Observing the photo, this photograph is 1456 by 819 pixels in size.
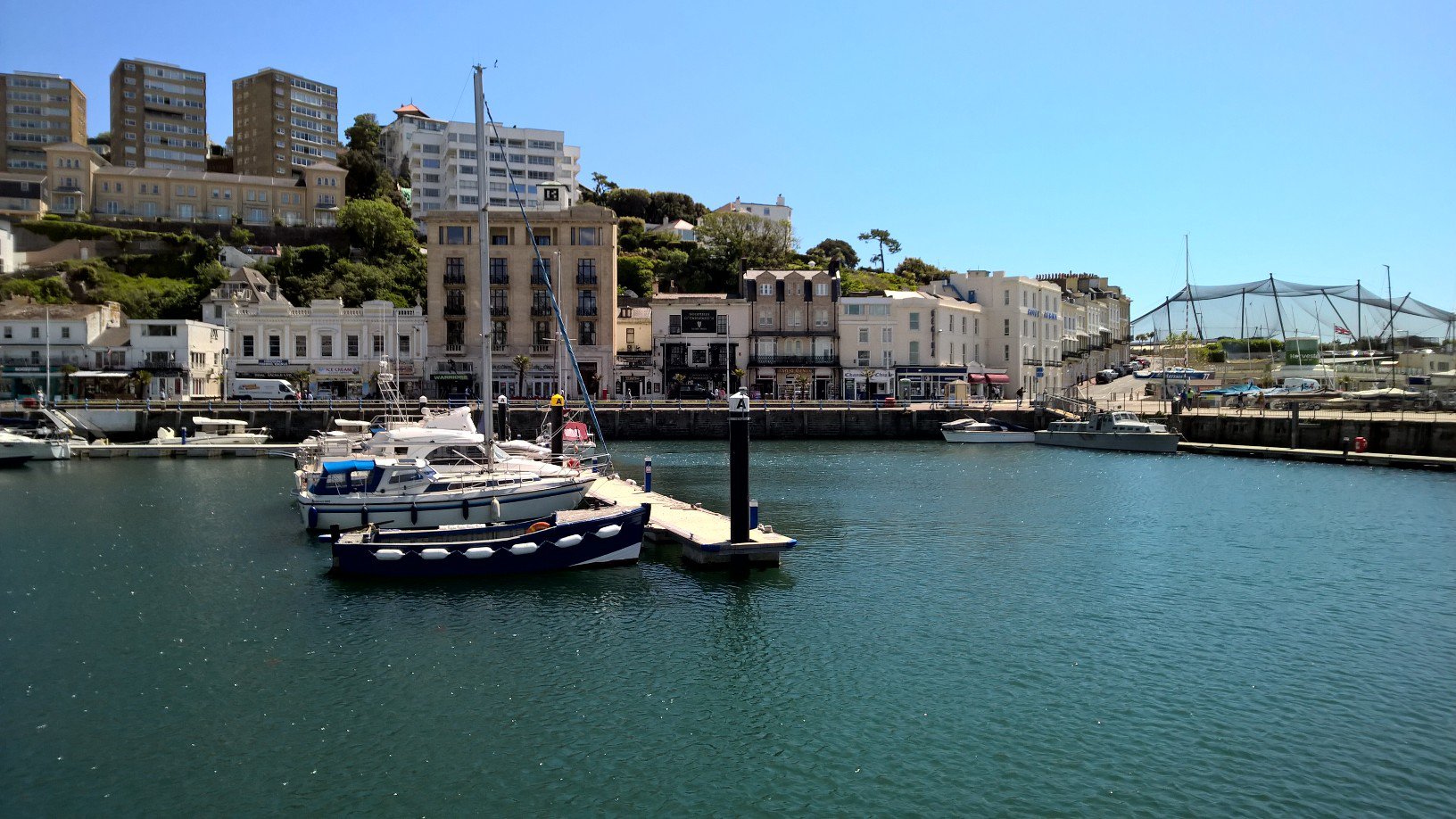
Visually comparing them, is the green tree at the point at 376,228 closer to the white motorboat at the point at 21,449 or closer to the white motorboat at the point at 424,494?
the white motorboat at the point at 21,449

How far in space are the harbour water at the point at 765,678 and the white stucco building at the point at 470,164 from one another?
299 ft

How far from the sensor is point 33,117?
12850cm

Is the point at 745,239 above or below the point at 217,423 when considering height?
above

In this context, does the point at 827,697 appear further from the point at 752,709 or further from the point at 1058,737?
the point at 1058,737

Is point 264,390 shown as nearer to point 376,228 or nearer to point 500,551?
point 376,228

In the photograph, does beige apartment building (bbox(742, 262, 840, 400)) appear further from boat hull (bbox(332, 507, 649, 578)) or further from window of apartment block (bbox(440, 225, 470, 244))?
boat hull (bbox(332, 507, 649, 578))

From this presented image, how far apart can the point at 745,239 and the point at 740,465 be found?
77.7 m

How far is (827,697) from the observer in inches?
617

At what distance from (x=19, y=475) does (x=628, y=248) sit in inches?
2929

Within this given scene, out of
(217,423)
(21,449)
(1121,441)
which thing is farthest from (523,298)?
(1121,441)

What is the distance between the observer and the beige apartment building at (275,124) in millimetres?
135500

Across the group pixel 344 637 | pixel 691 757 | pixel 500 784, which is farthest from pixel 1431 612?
pixel 344 637

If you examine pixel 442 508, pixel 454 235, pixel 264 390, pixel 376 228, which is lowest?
pixel 442 508

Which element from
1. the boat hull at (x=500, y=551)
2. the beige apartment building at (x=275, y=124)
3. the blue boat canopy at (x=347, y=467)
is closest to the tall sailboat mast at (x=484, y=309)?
the blue boat canopy at (x=347, y=467)
